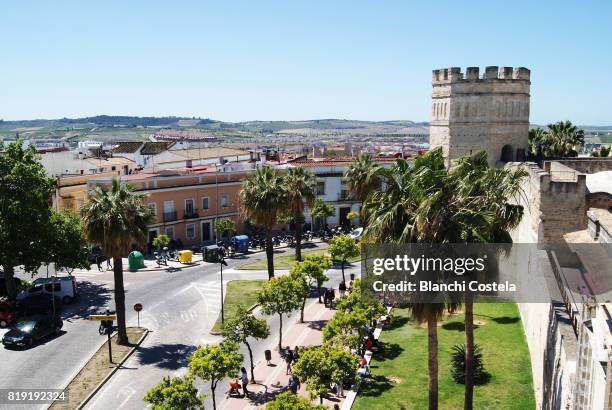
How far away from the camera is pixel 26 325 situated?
27125 millimetres

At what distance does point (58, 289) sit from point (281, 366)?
14.4 meters

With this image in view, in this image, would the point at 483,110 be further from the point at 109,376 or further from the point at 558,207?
the point at 109,376

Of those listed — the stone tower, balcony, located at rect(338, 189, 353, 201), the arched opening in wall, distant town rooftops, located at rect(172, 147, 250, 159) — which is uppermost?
the stone tower

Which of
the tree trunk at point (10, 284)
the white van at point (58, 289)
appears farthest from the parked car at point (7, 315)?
the white van at point (58, 289)

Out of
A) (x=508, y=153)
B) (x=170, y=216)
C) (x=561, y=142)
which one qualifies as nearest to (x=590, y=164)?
(x=508, y=153)

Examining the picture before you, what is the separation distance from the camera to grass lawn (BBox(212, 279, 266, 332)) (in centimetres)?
3198

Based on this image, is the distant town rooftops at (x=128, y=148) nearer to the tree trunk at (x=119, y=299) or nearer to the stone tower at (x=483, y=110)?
the stone tower at (x=483, y=110)

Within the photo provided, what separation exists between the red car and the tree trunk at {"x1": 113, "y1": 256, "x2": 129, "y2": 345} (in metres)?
6.02

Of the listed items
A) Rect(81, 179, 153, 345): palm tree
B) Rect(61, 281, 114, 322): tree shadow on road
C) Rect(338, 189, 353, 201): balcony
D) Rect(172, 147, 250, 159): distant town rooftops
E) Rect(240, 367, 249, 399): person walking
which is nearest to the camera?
Rect(240, 367, 249, 399): person walking

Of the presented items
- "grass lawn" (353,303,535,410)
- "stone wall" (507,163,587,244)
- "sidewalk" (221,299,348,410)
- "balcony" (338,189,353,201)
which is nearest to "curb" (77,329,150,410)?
"sidewalk" (221,299,348,410)

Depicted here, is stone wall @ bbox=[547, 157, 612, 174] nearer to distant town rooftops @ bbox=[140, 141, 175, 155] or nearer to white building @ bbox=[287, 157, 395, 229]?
white building @ bbox=[287, 157, 395, 229]

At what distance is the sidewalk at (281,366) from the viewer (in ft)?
72.0

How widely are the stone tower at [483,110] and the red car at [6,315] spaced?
101 ft

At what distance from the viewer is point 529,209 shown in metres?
23.2
